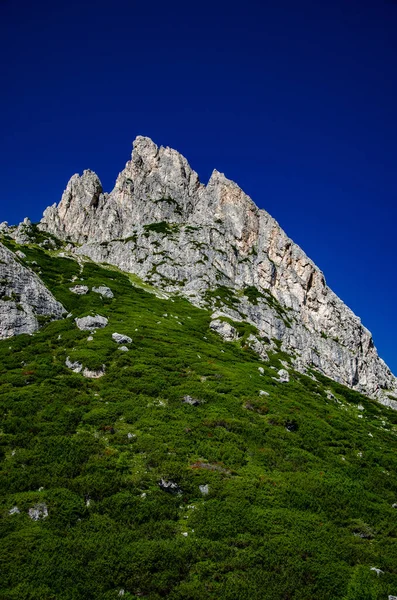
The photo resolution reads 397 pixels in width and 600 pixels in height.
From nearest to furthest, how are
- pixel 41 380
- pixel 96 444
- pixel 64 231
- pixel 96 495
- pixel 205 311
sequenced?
pixel 96 495 < pixel 96 444 < pixel 41 380 < pixel 205 311 < pixel 64 231

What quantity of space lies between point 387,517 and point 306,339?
107 meters

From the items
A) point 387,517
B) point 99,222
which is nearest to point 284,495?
point 387,517

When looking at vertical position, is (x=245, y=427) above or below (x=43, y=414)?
above

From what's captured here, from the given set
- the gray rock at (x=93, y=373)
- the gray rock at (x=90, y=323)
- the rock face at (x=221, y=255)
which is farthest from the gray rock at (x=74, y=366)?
the rock face at (x=221, y=255)

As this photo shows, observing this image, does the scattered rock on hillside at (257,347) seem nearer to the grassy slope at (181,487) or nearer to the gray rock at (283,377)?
the gray rock at (283,377)

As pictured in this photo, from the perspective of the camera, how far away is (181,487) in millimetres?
24516

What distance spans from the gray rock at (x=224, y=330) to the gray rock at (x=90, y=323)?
29.2m

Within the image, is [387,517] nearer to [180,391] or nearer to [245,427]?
[245,427]

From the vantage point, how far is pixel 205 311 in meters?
95.7

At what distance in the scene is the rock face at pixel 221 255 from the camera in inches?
4973

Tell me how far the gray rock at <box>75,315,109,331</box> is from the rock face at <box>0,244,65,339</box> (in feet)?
17.8

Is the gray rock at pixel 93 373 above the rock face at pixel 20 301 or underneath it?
underneath

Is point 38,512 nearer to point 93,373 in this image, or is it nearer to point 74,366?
point 93,373

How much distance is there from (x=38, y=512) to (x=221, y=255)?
4975 inches
